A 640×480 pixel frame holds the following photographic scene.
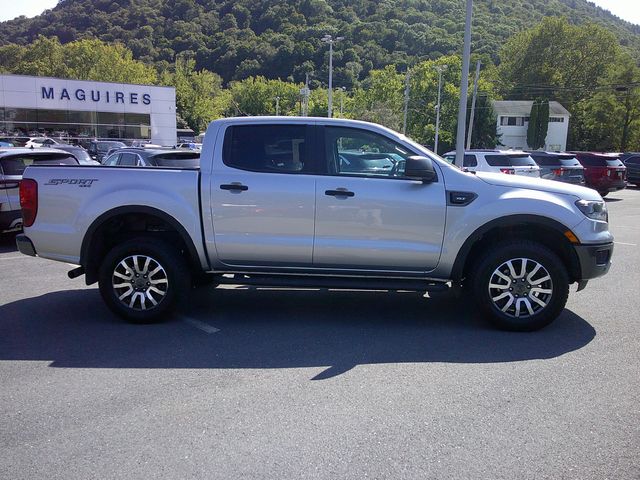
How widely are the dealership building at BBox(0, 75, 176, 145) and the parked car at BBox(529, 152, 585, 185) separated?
113 feet

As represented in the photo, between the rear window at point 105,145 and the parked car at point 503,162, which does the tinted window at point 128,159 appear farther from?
the rear window at point 105,145

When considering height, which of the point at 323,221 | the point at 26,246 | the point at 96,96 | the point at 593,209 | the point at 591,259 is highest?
the point at 96,96

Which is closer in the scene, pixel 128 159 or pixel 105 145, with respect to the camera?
pixel 128 159

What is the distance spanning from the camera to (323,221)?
5535mm

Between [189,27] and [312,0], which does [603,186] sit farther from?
[189,27]

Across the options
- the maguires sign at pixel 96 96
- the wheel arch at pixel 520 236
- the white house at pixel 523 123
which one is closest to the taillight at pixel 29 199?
the wheel arch at pixel 520 236

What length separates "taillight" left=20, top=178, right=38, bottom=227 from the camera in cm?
578

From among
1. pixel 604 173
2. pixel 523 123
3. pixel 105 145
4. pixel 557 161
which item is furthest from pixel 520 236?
pixel 523 123

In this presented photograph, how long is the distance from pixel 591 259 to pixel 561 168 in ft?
50.0

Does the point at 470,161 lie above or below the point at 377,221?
above

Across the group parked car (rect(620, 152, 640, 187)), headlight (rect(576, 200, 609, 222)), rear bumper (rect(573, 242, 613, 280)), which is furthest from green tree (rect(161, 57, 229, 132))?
rear bumper (rect(573, 242, 613, 280))

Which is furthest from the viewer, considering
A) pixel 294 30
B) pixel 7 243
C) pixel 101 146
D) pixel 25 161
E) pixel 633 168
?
pixel 294 30

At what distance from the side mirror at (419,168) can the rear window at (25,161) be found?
23.8 feet

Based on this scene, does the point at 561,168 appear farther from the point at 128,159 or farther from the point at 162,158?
the point at 128,159
